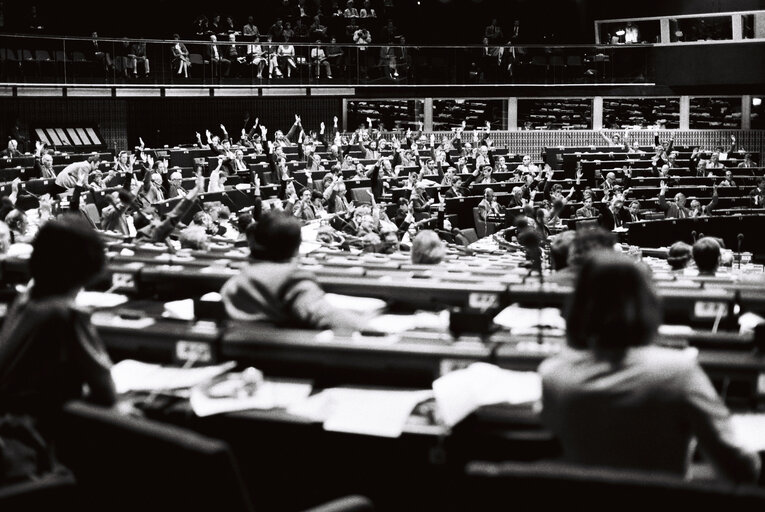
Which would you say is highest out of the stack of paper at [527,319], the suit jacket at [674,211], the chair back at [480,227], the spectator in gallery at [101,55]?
the spectator in gallery at [101,55]

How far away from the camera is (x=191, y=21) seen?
25438 millimetres

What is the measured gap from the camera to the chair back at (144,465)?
1.77 metres

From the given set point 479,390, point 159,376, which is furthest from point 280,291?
point 479,390

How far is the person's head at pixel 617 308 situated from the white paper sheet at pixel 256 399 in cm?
122

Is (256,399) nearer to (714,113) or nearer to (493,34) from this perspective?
(493,34)

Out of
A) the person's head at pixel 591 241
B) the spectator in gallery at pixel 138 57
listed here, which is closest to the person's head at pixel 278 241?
the person's head at pixel 591 241

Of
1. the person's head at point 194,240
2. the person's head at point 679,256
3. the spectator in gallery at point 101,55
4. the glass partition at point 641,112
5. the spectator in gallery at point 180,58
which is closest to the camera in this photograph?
the person's head at point 679,256

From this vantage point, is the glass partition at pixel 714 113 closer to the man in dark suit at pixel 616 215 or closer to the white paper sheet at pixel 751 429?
the man in dark suit at pixel 616 215

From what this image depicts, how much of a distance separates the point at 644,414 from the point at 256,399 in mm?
1388

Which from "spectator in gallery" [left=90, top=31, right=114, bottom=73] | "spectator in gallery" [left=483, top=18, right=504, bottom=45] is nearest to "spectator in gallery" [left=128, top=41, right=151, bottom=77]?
"spectator in gallery" [left=90, top=31, right=114, bottom=73]

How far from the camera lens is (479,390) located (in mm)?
2848

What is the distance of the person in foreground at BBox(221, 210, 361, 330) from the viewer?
11.3 feet

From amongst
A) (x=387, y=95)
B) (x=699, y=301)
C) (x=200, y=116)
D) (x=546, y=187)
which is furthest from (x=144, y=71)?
(x=699, y=301)

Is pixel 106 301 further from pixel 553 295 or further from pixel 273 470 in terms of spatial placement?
pixel 553 295
